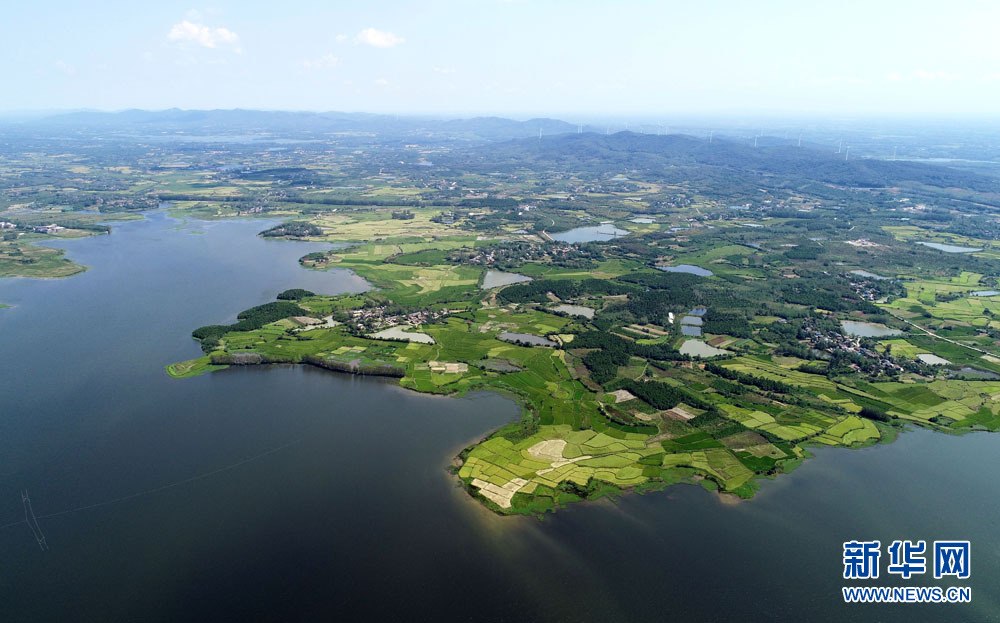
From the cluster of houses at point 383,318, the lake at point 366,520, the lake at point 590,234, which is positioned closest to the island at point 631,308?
the cluster of houses at point 383,318

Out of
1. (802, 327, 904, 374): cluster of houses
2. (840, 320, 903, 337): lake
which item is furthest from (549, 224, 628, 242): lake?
(802, 327, 904, 374): cluster of houses

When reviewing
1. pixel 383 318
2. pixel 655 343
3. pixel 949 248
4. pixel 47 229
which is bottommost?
pixel 655 343

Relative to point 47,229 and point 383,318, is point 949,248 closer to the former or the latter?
point 383,318

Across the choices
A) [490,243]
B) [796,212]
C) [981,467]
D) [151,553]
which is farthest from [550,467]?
[796,212]

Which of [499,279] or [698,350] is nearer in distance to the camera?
[698,350]

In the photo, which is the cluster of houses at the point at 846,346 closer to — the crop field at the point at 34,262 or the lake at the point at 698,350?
the lake at the point at 698,350

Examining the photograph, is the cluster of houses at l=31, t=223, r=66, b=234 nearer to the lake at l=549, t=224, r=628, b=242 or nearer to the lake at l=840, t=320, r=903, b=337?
the lake at l=549, t=224, r=628, b=242

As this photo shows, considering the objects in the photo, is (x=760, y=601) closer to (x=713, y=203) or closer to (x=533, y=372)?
(x=533, y=372)

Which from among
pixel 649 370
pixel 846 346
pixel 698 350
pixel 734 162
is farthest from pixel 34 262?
pixel 734 162
